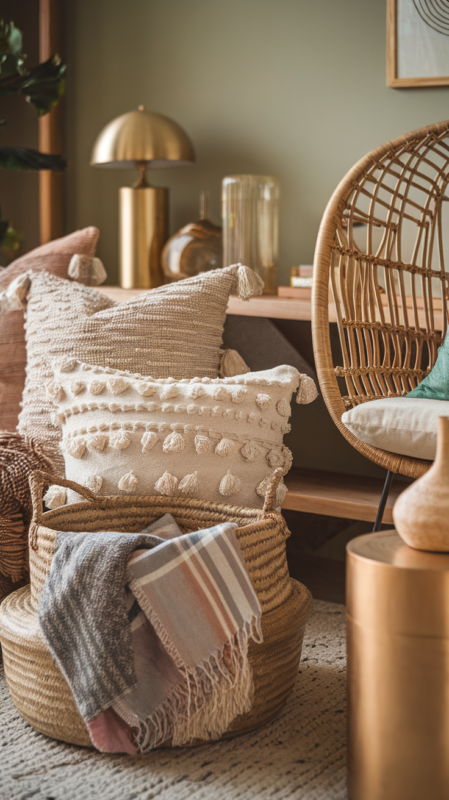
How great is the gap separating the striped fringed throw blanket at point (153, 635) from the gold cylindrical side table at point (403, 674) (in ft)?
0.67

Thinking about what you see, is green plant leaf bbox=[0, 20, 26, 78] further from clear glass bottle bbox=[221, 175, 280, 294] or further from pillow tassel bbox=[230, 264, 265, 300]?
pillow tassel bbox=[230, 264, 265, 300]

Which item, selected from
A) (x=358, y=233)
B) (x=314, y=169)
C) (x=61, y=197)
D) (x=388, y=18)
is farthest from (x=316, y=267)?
(x=61, y=197)

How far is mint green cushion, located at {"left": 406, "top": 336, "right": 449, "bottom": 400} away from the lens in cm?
145

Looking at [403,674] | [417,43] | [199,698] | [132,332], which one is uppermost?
[417,43]

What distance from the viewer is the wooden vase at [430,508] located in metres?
0.91

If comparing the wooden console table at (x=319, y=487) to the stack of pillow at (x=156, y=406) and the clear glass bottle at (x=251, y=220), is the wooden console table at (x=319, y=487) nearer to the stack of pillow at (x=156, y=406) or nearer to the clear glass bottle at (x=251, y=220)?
the clear glass bottle at (x=251, y=220)

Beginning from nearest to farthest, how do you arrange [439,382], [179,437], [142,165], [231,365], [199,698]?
[199,698] → [179,437] → [439,382] → [231,365] → [142,165]

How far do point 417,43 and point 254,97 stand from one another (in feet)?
1.62

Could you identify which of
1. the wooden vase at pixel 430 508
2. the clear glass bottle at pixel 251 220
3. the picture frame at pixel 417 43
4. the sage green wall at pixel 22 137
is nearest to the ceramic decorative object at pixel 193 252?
the clear glass bottle at pixel 251 220

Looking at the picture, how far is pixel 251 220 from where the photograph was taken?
203cm

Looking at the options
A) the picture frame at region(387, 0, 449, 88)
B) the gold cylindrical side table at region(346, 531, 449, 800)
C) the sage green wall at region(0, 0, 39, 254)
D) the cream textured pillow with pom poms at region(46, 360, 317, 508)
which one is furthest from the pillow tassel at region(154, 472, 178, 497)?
the sage green wall at region(0, 0, 39, 254)

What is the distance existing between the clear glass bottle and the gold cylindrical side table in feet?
4.13

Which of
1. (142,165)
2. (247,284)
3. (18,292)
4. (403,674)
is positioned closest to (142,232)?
(142,165)

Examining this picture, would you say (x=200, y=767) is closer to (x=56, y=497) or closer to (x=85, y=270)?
(x=56, y=497)
